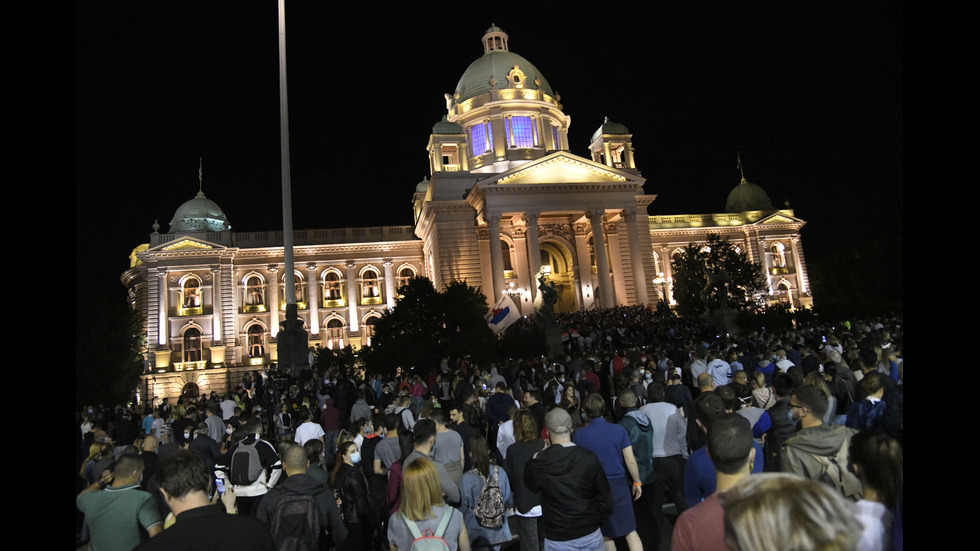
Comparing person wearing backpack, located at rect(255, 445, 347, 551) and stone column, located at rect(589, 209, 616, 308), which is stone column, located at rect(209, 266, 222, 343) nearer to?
stone column, located at rect(589, 209, 616, 308)

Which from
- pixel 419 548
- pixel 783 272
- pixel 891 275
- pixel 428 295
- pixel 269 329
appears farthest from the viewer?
pixel 783 272

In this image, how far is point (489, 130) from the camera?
61.7m

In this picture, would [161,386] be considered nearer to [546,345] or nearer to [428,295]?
[428,295]

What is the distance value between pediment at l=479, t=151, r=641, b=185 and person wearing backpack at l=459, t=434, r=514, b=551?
4333 centimetres

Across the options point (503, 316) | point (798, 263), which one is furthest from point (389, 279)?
point (798, 263)

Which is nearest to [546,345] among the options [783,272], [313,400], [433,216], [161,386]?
[313,400]

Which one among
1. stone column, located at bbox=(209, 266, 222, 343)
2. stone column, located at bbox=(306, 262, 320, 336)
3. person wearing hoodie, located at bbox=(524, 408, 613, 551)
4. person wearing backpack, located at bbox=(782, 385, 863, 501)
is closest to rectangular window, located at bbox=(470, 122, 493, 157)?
stone column, located at bbox=(306, 262, 320, 336)

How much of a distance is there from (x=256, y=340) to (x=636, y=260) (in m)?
33.4

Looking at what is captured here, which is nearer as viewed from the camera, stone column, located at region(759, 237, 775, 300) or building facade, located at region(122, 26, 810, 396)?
building facade, located at region(122, 26, 810, 396)

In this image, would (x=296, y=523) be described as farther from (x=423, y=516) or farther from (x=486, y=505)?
(x=486, y=505)

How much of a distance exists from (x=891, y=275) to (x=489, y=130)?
33.8 metres

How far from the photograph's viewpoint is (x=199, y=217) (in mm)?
63688

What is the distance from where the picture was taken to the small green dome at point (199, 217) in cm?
6309

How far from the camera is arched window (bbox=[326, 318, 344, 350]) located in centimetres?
6066
